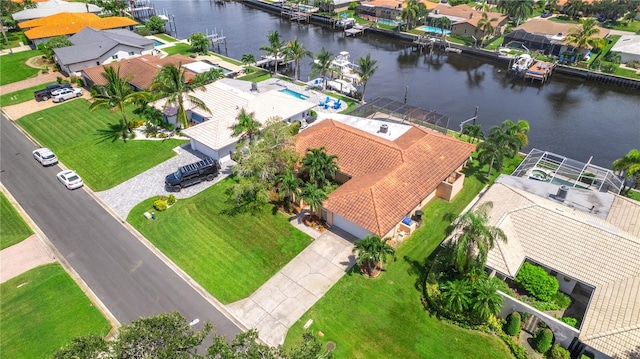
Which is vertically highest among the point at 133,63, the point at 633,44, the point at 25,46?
the point at 633,44

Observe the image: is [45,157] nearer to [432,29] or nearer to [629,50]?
[432,29]

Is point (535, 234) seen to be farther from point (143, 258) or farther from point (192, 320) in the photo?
point (143, 258)

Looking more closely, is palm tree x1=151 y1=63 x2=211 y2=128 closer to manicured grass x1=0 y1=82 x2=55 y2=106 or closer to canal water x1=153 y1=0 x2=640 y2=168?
manicured grass x1=0 y1=82 x2=55 y2=106

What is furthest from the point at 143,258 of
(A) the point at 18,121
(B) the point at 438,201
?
(A) the point at 18,121

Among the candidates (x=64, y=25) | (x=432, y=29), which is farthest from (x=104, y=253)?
(x=432, y=29)

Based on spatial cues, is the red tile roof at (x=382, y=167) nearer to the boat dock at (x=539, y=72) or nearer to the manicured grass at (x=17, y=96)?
the boat dock at (x=539, y=72)
